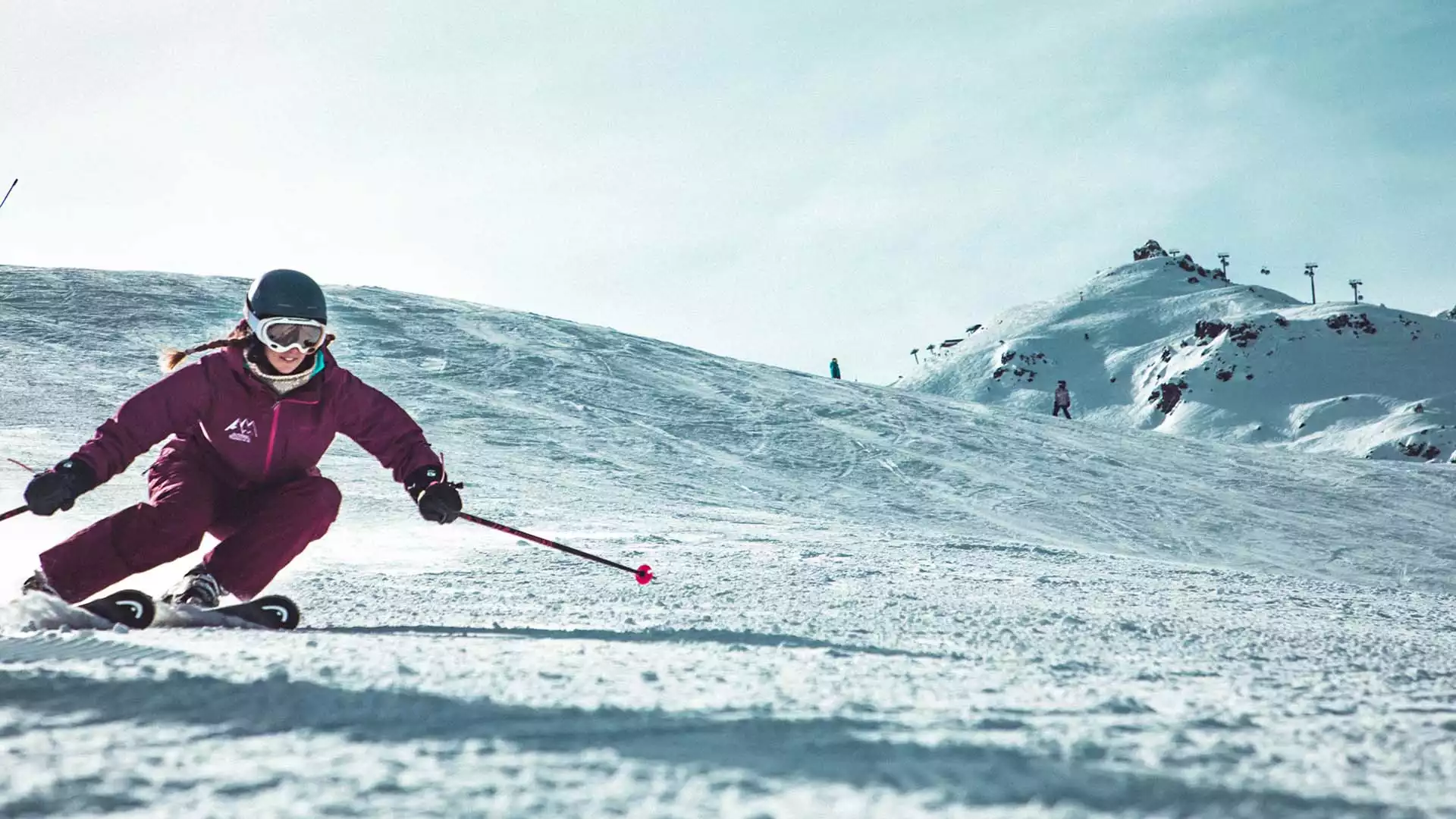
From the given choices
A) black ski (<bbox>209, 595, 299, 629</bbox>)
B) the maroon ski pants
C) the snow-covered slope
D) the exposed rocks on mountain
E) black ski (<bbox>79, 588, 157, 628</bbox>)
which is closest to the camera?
black ski (<bbox>79, 588, 157, 628</bbox>)

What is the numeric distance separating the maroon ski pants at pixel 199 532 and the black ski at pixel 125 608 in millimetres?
338

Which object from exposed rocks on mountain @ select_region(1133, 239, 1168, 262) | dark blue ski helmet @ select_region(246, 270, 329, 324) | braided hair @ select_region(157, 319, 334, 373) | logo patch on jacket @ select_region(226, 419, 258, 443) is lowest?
logo patch on jacket @ select_region(226, 419, 258, 443)

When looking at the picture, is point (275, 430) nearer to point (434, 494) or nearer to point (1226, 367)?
point (434, 494)

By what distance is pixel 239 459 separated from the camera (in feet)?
9.12

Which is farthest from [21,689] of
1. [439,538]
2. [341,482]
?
[341,482]

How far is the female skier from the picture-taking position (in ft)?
8.34

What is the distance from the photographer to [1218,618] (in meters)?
2.67

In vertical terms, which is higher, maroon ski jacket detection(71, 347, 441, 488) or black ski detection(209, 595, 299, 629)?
maroon ski jacket detection(71, 347, 441, 488)

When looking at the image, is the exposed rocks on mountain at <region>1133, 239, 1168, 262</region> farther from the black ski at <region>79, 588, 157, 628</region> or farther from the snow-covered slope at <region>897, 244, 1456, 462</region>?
the black ski at <region>79, 588, 157, 628</region>

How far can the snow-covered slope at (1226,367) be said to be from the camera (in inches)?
1726

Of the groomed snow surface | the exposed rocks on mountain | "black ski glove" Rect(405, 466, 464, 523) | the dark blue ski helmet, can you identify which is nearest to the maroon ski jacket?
the dark blue ski helmet

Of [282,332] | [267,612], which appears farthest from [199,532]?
[282,332]

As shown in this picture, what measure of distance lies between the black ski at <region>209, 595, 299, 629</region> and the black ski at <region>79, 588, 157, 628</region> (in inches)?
5.7

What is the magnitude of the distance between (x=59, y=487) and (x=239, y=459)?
Answer: 0.43 metres
